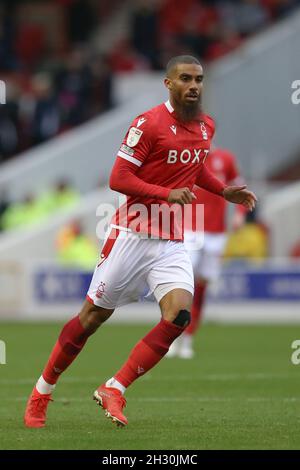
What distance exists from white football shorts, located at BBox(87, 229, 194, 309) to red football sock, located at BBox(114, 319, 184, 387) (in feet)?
0.80

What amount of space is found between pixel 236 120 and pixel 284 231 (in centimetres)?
394

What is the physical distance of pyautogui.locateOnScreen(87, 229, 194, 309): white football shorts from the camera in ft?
29.1

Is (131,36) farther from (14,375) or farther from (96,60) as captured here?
(14,375)

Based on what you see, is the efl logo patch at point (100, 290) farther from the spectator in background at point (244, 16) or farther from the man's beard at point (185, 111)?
the spectator in background at point (244, 16)

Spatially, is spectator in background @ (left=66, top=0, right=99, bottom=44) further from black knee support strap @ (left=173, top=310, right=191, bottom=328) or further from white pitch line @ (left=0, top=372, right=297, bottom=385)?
black knee support strap @ (left=173, top=310, right=191, bottom=328)

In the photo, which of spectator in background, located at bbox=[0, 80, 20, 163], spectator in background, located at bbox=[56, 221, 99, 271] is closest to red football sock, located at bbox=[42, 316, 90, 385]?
spectator in background, located at bbox=[56, 221, 99, 271]

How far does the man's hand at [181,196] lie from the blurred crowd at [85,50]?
17.6m

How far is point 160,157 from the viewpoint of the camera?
29.1ft

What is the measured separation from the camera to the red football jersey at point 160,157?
8.76 m

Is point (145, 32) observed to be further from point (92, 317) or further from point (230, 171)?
point (92, 317)

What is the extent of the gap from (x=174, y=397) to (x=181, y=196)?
9.17 feet

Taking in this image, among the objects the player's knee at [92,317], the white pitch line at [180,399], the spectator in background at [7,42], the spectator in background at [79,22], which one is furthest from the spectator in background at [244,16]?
the player's knee at [92,317]

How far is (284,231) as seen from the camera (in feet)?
72.7
